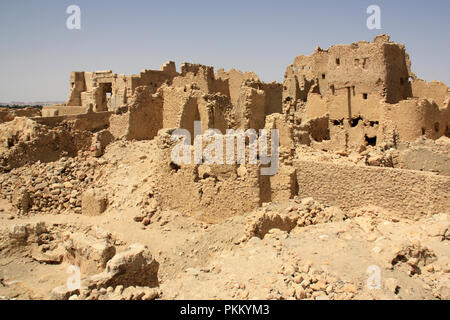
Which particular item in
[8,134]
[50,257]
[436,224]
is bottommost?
[50,257]

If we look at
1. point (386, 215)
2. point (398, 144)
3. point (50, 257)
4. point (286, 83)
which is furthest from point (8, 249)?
point (286, 83)

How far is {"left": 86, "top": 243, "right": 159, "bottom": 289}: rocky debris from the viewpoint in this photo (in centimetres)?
560

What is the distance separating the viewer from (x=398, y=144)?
14.4m

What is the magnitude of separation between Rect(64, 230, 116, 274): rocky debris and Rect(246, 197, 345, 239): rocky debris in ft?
8.65

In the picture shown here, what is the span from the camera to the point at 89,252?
7.05 meters

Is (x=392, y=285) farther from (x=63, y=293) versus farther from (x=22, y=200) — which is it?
(x=22, y=200)

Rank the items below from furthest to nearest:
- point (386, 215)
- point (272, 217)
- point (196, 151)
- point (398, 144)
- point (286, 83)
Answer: point (286, 83) → point (398, 144) → point (196, 151) → point (386, 215) → point (272, 217)

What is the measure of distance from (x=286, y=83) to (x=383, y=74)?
15.5 ft

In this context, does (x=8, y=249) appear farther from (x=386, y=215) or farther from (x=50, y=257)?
(x=386, y=215)

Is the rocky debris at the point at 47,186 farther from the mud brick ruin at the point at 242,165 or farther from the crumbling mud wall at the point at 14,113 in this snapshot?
the crumbling mud wall at the point at 14,113

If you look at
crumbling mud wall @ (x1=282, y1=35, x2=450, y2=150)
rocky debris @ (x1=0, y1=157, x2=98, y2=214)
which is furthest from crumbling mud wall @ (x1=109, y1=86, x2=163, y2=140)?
crumbling mud wall @ (x1=282, y1=35, x2=450, y2=150)

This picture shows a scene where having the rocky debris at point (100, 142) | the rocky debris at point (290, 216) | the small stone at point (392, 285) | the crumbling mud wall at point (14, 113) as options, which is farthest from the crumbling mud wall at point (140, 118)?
the small stone at point (392, 285)

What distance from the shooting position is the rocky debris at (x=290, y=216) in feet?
26.1

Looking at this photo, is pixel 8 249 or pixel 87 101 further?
pixel 87 101
